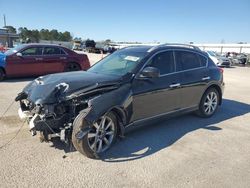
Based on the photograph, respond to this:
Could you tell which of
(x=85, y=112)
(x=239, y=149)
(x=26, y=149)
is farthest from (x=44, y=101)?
(x=239, y=149)

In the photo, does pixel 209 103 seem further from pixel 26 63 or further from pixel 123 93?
pixel 26 63

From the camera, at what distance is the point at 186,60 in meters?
6.17

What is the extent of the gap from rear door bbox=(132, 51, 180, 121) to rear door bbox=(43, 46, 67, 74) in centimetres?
790

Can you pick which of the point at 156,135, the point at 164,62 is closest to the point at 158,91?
the point at 164,62

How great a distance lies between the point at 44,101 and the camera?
Result: 416cm

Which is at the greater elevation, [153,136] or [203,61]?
[203,61]

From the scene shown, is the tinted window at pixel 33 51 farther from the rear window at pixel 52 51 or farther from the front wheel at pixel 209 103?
the front wheel at pixel 209 103

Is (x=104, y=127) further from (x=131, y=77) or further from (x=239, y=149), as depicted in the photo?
(x=239, y=149)

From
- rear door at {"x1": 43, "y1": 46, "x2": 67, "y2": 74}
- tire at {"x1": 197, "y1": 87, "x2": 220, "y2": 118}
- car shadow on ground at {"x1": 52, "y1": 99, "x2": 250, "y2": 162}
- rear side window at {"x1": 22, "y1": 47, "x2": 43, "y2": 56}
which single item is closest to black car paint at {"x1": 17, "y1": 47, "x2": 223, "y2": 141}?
car shadow on ground at {"x1": 52, "y1": 99, "x2": 250, "y2": 162}

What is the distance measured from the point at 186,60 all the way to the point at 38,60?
7.86m

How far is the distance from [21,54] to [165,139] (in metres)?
8.57

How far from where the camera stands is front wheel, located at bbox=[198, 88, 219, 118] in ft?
21.7

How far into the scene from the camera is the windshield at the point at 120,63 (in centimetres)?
512

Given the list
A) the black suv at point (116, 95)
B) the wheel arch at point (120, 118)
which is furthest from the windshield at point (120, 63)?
the wheel arch at point (120, 118)
